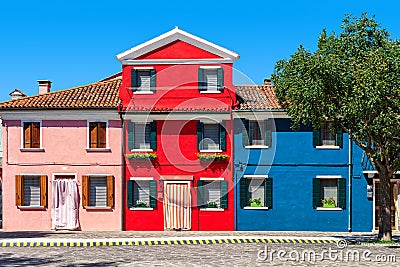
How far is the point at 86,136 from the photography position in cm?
3381

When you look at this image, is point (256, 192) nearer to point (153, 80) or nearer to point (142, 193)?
point (142, 193)

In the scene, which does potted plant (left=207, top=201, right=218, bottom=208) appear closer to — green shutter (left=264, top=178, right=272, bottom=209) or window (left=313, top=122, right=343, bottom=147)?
green shutter (left=264, top=178, right=272, bottom=209)

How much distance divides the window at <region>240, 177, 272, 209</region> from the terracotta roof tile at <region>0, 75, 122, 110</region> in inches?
302

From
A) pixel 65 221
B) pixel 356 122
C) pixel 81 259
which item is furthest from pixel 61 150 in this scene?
pixel 356 122

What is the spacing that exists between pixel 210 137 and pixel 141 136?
139 inches

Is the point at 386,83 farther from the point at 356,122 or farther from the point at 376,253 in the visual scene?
the point at 376,253

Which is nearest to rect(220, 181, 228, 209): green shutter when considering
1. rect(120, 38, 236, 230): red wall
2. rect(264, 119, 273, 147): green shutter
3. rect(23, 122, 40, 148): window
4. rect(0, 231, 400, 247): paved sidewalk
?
rect(120, 38, 236, 230): red wall

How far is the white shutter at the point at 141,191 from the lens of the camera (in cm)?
3381

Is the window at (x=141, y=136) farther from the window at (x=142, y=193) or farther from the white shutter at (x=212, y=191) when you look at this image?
the white shutter at (x=212, y=191)

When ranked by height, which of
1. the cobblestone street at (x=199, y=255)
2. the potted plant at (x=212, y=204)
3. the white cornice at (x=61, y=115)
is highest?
the white cornice at (x=61, y=115)

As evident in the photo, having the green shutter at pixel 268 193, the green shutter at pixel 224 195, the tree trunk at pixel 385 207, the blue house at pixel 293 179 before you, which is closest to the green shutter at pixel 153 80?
the blue house at pixel 293 179

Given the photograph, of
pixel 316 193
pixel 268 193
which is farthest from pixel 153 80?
pixel 316 193

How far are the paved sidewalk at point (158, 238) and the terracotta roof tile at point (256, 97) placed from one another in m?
6.28

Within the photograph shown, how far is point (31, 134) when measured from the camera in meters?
34.0
